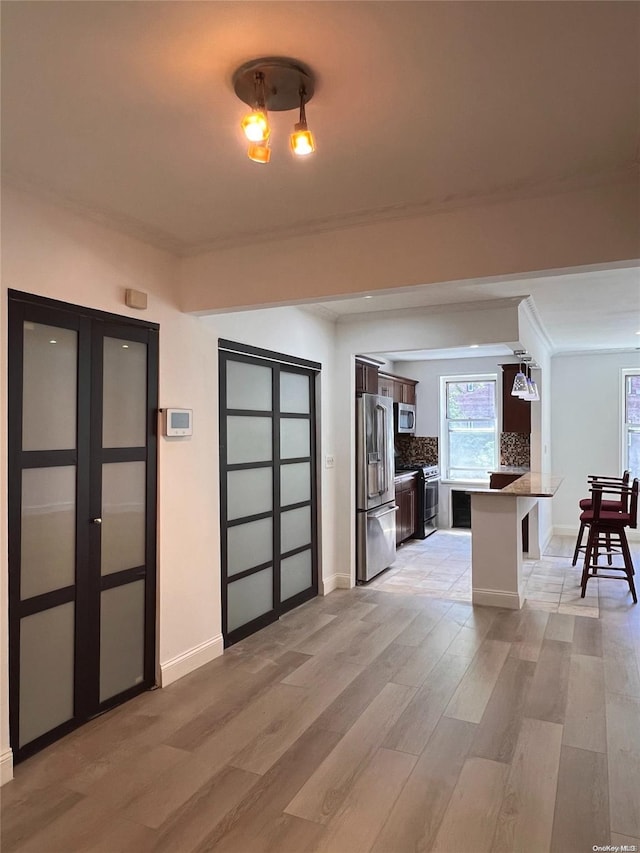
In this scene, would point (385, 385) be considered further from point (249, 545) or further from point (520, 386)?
point (249, 545)

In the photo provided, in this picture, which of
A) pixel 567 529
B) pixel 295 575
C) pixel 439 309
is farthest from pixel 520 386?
pixel 567 529

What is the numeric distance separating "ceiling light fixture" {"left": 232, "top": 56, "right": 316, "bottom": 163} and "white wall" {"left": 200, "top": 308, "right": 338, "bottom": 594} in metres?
2.19

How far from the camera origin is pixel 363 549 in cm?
555

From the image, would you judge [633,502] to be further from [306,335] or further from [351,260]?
[351,260]

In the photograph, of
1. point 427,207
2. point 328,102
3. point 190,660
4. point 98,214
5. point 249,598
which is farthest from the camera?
point 249,598

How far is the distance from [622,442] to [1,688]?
7832mm

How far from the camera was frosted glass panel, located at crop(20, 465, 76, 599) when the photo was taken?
2.60 m

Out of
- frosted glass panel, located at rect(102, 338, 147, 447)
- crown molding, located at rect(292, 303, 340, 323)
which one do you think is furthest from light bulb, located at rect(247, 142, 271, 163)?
crown molding, located at rect(292, 303, 340, 323)

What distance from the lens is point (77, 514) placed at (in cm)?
286

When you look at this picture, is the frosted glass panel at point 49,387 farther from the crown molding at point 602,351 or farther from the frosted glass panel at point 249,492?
the crown molding at point 602,351

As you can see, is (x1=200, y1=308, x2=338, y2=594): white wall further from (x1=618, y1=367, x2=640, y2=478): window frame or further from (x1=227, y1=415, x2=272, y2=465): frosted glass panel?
(x1=618, y1=367, x2=640, y2=478): window frame

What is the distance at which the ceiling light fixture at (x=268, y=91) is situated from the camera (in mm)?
1689

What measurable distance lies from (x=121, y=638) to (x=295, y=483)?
2108mm

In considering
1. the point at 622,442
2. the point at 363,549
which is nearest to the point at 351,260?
the point at 363,549
